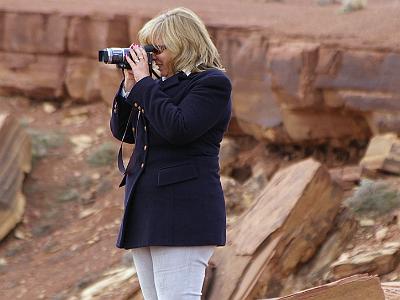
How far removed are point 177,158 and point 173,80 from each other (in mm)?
308

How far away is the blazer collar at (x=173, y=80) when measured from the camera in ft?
13.7

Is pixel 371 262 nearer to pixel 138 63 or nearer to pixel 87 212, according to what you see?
pixel 138 63

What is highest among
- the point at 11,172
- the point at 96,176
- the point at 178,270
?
the point at 178,270

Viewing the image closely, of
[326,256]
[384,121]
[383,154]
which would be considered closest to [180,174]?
[326,256]

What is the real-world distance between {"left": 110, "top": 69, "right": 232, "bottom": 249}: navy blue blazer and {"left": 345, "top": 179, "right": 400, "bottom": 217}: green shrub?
12.9ft

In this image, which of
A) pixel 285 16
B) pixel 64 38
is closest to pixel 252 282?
pixel 285 16

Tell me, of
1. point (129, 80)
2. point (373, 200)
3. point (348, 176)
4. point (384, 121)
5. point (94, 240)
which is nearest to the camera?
point (129, 80)

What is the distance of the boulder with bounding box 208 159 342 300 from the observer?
23.2 feet

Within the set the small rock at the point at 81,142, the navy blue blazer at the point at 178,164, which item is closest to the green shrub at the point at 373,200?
the navy blue blazer at the point at 178,164

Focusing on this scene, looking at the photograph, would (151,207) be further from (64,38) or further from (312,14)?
(64,38)

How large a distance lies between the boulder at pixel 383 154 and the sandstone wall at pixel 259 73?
14 centimetres

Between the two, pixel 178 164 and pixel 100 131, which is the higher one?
pixel 178 164

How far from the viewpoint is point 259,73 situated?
34.3 feet

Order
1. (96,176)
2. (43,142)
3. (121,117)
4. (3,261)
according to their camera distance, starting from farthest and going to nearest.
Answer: (43,142)
(96,176)
(3,261)
(121,117)
